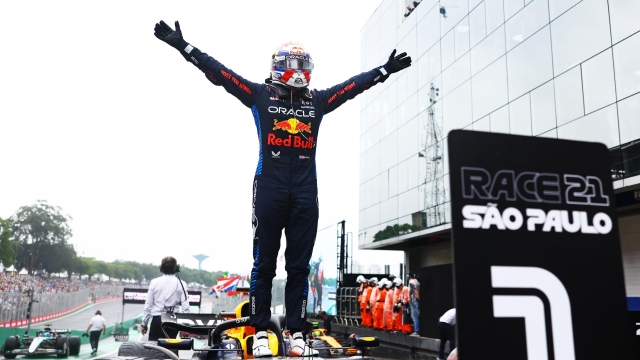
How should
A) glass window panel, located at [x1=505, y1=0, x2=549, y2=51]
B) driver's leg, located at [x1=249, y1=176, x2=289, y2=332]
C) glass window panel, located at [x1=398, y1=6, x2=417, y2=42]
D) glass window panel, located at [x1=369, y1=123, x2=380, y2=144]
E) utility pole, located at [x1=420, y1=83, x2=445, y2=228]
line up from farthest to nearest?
1. glass window panel, located at [x1=369, y1=123, x2=380, y2=144]
2. glass window panel, located at [x1=398, y1=6, x2=417, y2=42]
3. utility pole, located at [x1=420, y1=83, x2=445, y2=228]
4. glass window panel, located at [x1=505, y1=0, x2=549, y2=51]
5. driver's leg, located at [x1=249, y1=176, x2=289, y2=332]

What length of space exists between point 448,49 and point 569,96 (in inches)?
327

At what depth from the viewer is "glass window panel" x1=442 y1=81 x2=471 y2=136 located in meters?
21.1

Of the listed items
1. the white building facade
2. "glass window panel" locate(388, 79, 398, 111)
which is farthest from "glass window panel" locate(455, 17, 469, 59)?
"glass window panel" locate(388, 79, 398, 111)

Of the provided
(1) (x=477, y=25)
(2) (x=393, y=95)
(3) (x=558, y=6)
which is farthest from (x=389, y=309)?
(2) (x=393, y=95)

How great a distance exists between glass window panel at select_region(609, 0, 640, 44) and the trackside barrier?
1359 cm

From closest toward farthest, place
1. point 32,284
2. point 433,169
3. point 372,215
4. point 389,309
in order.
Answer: point 389,309 < point 433,169 < point 372,215 < point 32,284

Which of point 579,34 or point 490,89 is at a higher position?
point 490,89

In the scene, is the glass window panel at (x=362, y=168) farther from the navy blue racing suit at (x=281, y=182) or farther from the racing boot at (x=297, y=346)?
the racing boot at (x=297, y=346)

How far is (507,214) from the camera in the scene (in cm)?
163

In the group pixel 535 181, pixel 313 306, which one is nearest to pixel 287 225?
pixel 535 181

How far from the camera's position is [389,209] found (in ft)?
91.6

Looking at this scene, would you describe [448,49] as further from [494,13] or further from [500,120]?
[500,120]

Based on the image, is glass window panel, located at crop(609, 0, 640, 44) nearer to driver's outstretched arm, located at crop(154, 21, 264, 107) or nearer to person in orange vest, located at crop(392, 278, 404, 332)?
person in orange vest, located at crop(392, 278, 404, 332)

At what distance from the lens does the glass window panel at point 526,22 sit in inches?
661
